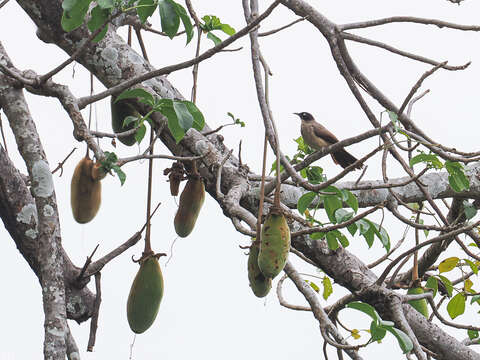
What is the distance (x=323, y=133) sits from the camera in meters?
3.12

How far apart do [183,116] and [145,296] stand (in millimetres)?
392

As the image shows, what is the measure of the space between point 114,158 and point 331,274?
0.99 m

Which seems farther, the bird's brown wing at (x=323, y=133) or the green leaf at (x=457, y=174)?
the bird's brown wing at (x=323, y=133)

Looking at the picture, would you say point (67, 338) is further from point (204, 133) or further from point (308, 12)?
point (308, 12)

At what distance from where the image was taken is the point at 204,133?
82.4 inches

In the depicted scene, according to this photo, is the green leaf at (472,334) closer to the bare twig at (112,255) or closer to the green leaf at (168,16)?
the bare twig at (112,255)

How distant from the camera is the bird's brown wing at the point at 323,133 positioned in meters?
3.11

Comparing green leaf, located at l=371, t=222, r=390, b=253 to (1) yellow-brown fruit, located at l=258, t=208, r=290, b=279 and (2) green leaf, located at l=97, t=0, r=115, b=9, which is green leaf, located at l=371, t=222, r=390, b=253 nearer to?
(1) yellow-brown fruit, located at l=258, t=208, r=290, b=279

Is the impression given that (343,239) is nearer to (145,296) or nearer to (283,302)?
(283,302)

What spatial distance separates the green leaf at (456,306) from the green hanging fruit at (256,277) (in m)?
1.31

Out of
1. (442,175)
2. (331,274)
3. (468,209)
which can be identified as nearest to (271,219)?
(331,274)

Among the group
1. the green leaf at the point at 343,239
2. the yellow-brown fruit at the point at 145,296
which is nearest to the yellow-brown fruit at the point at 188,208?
the yellow-brown fruit at the point at 145,296

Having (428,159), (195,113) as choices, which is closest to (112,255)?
(195,113)

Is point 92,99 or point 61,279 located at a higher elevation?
point 92,99
